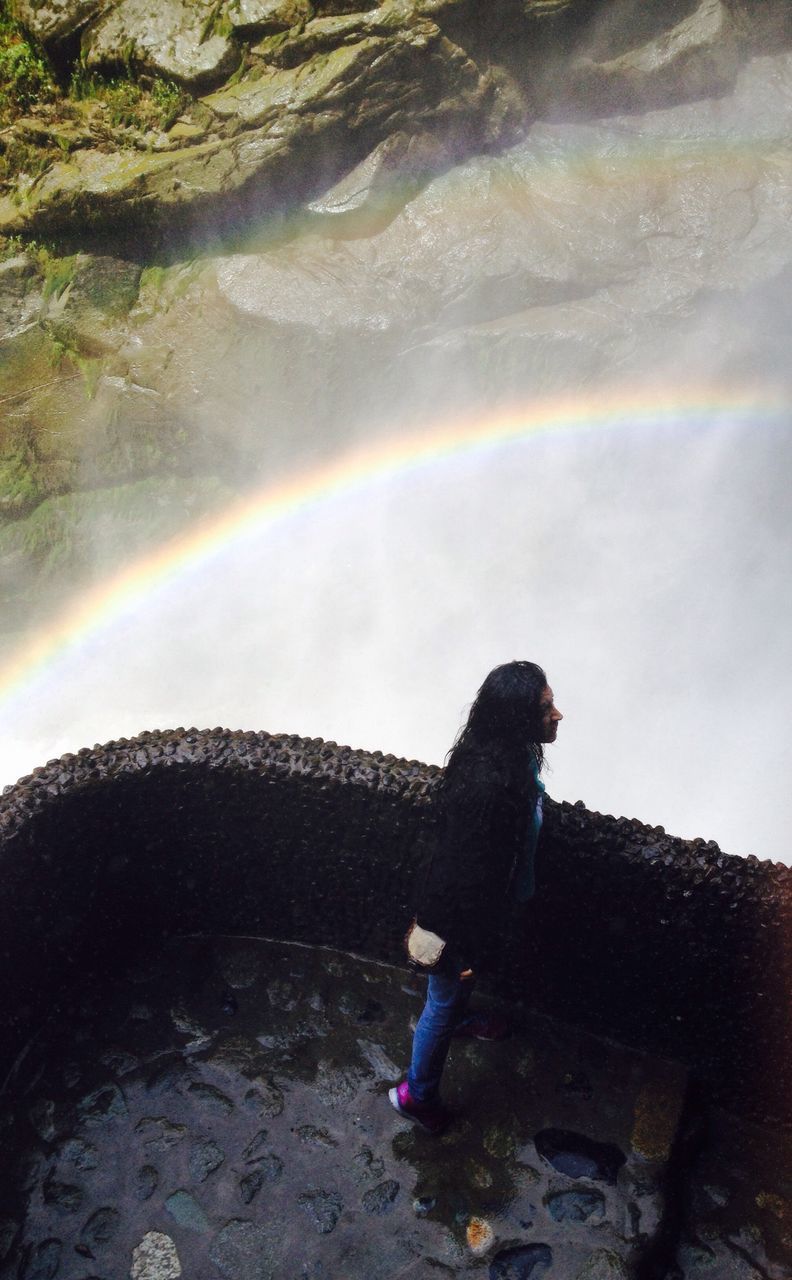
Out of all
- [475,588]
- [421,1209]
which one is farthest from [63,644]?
[421,1209]

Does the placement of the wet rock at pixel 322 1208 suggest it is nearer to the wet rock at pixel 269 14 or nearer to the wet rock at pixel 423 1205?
the wet rock at pixel 423 1205

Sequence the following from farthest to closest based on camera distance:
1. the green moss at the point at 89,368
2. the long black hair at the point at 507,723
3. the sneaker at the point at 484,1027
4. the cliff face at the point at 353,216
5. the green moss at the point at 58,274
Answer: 1. the green moss at the point at 89,368
2. the green moss at the point at 58,274
3. the cliff face at the point at 353,216
4. the sneaker at the point at 484,1027
5. the long black hair at the point at 507,723

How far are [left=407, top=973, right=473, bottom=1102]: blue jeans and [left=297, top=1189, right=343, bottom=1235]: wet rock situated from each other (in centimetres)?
45

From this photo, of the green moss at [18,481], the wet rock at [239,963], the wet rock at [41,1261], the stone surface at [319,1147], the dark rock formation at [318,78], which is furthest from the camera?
the green moss at [18,481]

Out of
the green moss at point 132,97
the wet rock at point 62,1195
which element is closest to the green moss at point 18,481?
the green moss at point 132,97

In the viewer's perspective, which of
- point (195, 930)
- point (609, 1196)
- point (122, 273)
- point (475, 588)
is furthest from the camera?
point (475, 588)

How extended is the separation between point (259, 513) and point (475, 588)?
2544 mm

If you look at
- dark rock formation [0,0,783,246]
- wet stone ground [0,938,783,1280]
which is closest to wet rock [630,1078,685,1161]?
wet stone ground [0,938,783,1280]

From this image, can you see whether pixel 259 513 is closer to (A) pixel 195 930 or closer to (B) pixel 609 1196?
(A) pixel 195 930

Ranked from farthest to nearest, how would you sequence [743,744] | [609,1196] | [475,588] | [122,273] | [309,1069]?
[475,588] → [743,744] → [122,273] → [309,1069] → [609,1196]

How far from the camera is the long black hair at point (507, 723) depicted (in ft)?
8.46

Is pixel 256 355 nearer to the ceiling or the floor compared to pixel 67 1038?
nearer to the ceiling

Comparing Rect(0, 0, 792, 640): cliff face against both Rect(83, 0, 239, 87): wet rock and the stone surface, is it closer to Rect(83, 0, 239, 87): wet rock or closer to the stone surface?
Rect(83, 0, 239, 87): wet rock

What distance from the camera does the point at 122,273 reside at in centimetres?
784
